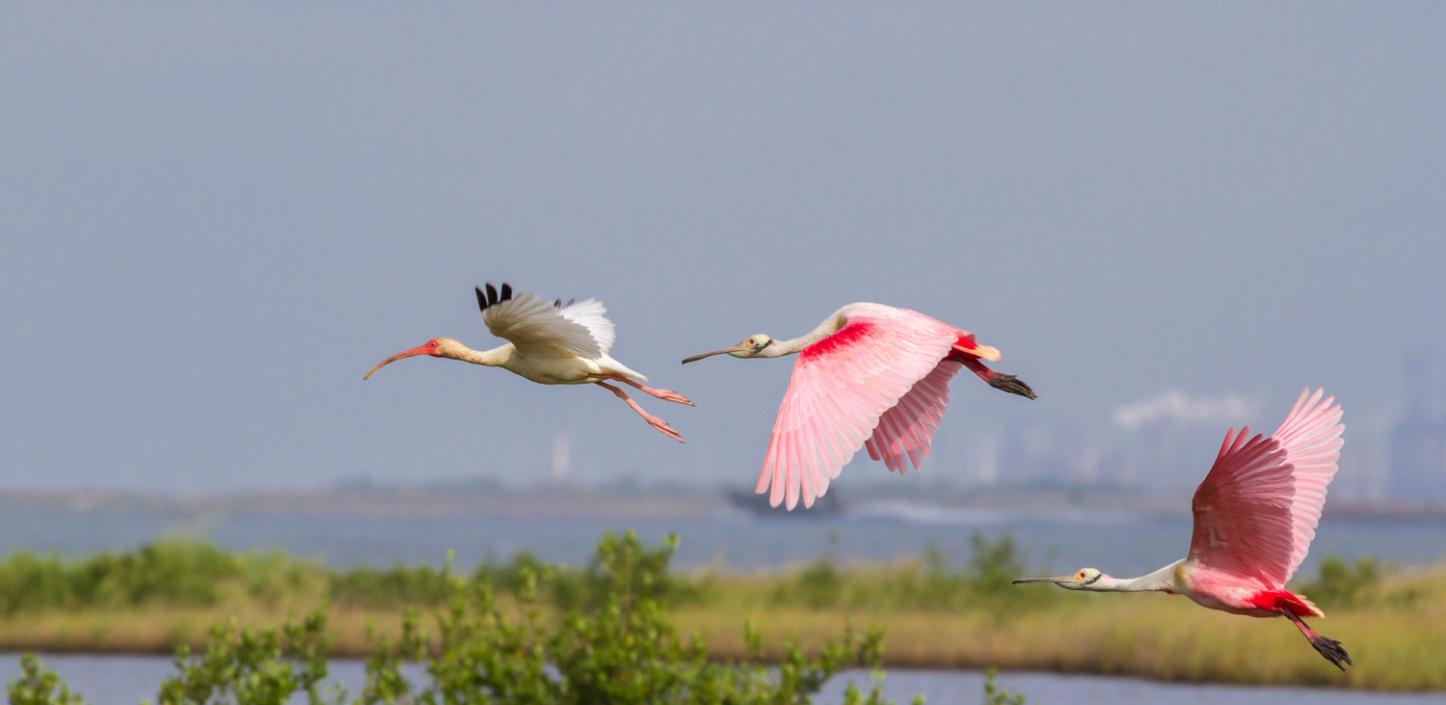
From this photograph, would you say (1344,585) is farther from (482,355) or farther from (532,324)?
(532,324)

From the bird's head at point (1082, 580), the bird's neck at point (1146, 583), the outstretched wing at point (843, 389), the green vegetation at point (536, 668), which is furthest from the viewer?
the green vegetation at point (536, 668)

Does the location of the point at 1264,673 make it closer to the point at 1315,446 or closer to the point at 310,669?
the point at 310,669

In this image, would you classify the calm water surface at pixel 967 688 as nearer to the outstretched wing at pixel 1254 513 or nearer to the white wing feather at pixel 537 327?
the white wing feather at pixel 537 327

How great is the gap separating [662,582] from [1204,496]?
26.1 meters

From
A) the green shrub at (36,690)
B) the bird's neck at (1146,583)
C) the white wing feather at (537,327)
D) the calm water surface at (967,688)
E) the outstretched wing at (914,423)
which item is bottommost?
the calm water surface at (967,688)

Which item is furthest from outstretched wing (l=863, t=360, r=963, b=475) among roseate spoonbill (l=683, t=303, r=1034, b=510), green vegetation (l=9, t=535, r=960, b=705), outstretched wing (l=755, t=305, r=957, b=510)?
green vegetation (l=9, t=535, r=960, b=705)

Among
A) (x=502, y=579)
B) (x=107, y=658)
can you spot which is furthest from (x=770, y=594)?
(x=107, y=658)

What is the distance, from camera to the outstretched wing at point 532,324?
6762 millimetres

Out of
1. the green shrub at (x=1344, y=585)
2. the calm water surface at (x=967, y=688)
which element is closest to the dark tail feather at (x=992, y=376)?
the calm water surface at (x=967, y=688)

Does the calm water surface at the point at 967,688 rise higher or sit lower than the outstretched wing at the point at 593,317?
lower

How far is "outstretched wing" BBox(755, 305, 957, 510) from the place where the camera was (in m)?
5.50

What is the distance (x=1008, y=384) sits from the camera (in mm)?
6656

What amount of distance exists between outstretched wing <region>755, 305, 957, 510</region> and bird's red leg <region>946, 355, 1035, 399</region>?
16.4 inches

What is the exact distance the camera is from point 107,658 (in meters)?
39.0
